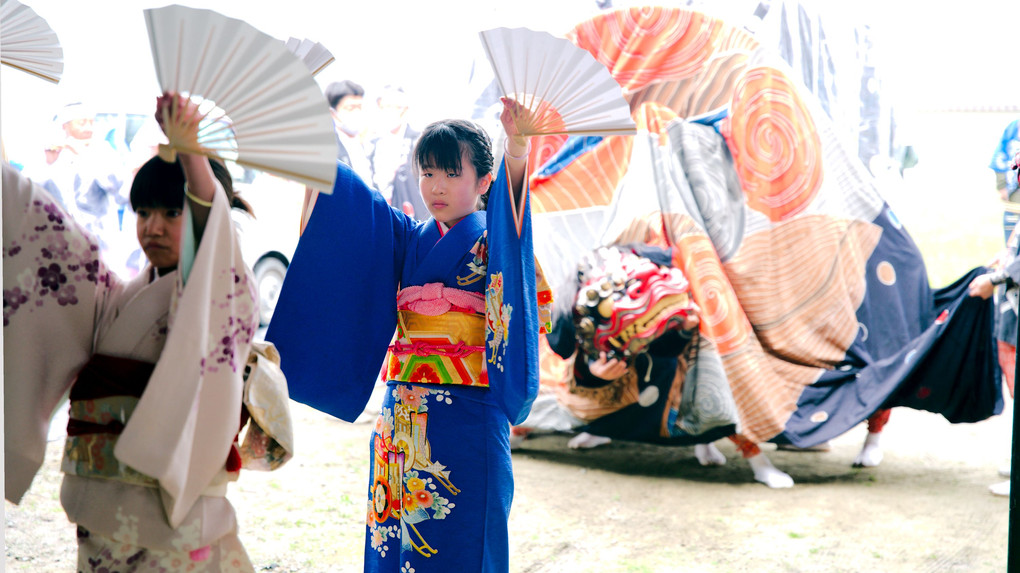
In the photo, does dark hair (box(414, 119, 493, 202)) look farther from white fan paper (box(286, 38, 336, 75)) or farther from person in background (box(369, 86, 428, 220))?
person in background (box(369, 86, 428, 220))

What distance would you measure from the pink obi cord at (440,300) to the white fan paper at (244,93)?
679mm

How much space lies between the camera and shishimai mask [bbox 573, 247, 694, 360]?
432 cm

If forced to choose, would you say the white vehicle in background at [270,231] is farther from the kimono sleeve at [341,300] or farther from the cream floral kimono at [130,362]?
the cream floral kimono at [130,362]

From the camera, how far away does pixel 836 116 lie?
4.71 meters

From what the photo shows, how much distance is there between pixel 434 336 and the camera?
84.7 inches

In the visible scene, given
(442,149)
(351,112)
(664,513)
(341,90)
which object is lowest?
(664,513)

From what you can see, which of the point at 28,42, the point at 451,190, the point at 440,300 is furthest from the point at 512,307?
the point at 28,42

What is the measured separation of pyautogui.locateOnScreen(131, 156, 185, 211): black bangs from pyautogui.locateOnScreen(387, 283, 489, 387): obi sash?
29.9 inches

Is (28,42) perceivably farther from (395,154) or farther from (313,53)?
(395,154)

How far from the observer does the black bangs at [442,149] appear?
2.13 m

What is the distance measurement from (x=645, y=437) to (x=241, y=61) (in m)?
3.59

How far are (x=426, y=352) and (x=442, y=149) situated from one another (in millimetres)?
568

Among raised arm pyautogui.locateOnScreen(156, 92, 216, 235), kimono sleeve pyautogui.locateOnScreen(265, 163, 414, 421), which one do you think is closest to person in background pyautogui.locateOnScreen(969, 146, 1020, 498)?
kimono sleeve pyautogui.locateOnScreen(265, 163, 414, 421)

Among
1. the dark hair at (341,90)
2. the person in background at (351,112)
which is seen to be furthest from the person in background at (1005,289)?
the dark hair at (341,90)
